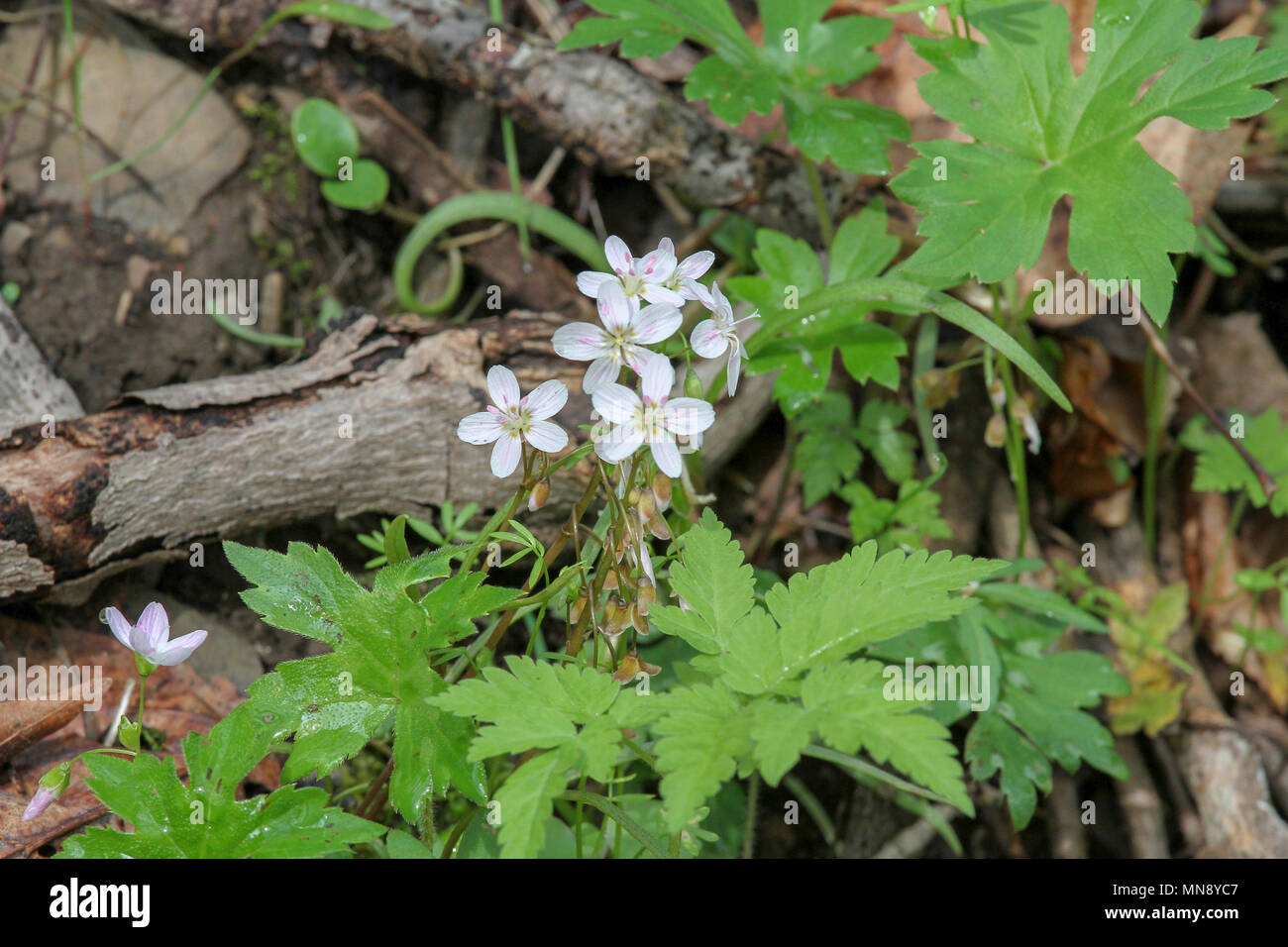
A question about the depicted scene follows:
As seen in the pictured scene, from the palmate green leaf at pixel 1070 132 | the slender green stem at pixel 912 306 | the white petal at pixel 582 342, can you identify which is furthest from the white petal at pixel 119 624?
the palmate green leaf at pixel 1070 132

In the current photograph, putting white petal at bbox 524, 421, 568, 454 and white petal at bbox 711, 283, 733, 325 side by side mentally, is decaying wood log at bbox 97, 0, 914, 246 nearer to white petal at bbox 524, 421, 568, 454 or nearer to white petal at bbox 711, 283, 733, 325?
white petal at bbox 711, 283, 733, 325

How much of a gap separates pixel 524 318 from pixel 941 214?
123cm

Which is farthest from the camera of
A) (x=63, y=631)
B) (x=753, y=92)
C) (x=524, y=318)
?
(x=524, y=318)

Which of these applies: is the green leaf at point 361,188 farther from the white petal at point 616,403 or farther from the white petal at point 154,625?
the white petal at point 616,403

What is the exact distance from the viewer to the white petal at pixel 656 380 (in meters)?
1.64

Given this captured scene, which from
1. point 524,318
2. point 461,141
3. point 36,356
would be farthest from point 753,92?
point 36,356

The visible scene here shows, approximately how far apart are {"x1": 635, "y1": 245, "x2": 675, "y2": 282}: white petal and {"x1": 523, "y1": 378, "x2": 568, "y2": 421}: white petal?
258 millimetres

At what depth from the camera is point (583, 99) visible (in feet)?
10.2

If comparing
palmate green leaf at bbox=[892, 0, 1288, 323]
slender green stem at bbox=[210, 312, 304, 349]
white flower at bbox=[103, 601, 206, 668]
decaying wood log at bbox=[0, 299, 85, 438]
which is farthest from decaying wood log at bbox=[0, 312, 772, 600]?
palmate green leaf at bbox=[892, 0, 1288, 323]

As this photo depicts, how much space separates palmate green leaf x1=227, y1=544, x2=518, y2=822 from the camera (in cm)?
168

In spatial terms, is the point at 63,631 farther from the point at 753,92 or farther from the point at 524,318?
the point at 753,92

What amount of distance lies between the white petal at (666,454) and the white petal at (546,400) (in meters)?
0.22

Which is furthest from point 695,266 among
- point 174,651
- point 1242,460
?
point 1242,460
